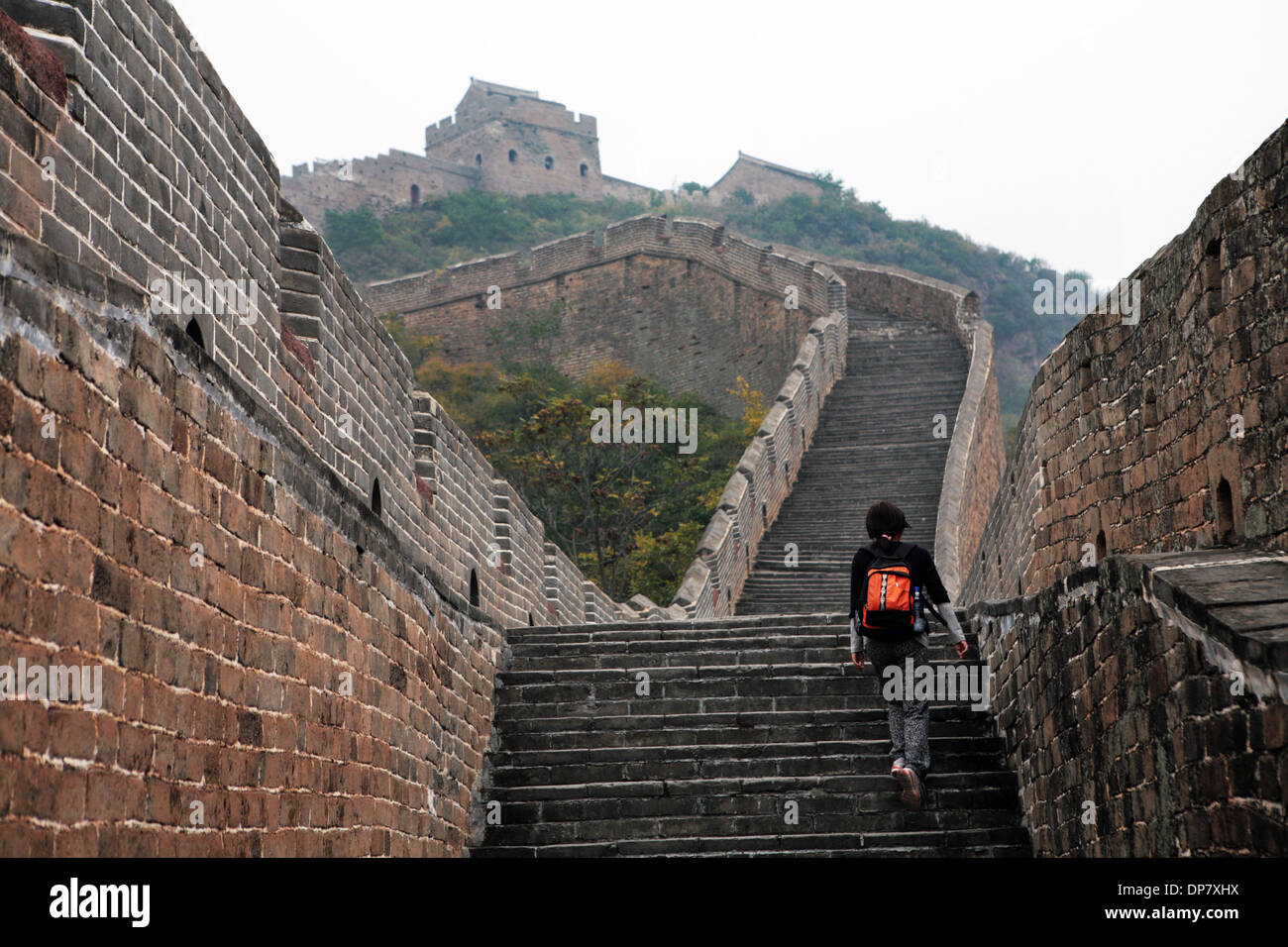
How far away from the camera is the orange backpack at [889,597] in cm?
682

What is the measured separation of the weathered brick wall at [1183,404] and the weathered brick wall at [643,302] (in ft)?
71.3

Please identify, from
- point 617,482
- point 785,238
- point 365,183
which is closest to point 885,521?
point 617,482

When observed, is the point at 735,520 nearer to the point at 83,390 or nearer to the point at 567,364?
the point at 83,390

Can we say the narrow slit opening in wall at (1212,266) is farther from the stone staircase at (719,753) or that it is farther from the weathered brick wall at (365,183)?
the weathered brick wall at (365,183)

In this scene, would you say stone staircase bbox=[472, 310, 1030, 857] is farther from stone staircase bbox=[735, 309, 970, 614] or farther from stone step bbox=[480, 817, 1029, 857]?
stone staircase bbox=[735, 309, 970, 614]

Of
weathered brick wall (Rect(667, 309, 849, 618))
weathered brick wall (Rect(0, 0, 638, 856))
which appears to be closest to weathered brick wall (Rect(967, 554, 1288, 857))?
weathered brick wall (Rect(0, 0, 638, 856))

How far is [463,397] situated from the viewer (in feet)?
106

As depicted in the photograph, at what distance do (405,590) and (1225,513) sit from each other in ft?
12.2

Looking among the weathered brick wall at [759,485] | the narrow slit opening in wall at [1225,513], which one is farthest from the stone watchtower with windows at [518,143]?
the narrow slit opening in wall at [1225,513]

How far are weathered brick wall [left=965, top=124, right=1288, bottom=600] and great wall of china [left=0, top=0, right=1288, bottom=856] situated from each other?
0.9 inches

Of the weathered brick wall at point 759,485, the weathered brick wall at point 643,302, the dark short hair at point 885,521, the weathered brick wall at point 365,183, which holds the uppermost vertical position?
the weathered brick wall at point 365,183

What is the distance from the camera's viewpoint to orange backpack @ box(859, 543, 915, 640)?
6.82 meters

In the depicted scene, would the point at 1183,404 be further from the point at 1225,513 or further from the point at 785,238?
the point at 785,238
